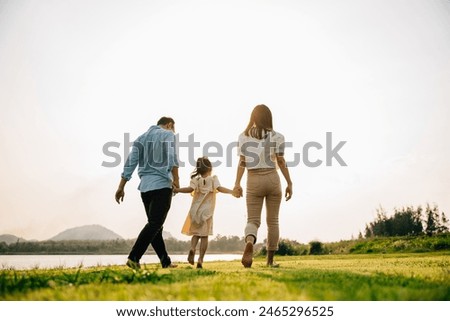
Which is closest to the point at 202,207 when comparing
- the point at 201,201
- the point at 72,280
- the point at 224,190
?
the point at 201,201

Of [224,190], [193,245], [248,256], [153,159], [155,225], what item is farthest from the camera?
[224,190]

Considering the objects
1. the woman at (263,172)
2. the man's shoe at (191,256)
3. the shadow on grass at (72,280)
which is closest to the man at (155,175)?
the man's shoe at (191,256)

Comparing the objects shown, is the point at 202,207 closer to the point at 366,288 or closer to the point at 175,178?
the point at 175,178

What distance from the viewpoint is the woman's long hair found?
7078mm

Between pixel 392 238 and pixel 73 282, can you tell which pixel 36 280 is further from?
pixel 392 238

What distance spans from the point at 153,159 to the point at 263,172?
1.65 meters

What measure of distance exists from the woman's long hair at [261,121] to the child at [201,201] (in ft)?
3.83

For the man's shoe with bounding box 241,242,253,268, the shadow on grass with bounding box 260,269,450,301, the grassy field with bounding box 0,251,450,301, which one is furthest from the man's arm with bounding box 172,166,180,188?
the shadow on grass with bounding box 260,269,450,301

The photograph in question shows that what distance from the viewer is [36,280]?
4.45 metres

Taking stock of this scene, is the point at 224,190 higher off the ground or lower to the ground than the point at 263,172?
lower

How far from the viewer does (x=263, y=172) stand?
7.00m

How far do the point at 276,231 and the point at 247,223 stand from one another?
1.52 ft

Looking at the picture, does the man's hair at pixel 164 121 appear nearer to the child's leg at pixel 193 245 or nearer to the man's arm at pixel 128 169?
the man's arm at pixel 128 169

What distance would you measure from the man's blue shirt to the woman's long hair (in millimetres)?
1247
